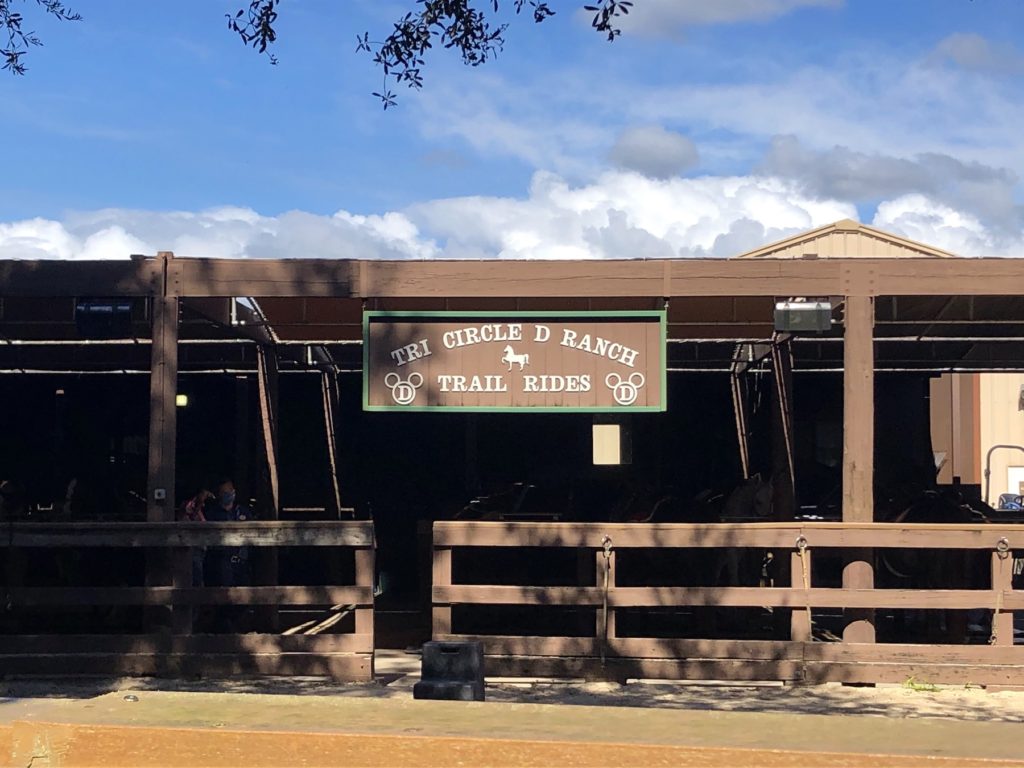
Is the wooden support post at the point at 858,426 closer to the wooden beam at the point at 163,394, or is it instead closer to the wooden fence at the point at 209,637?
the wooden fence at the point at 209,637

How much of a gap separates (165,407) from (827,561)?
7.93 meters

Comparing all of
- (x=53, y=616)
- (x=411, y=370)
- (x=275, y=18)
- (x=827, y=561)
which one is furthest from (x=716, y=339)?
(x=53, y=616)

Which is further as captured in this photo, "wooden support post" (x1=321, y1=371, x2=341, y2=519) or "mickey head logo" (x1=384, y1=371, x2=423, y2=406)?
"wooden support post" (x1=321, y1=371, x2=341, y2=519)

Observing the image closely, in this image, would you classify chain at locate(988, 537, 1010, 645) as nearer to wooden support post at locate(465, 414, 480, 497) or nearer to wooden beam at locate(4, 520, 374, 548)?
wooden beam at locate(4, 520, 374, 548)

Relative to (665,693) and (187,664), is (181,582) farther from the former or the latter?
(665,693)

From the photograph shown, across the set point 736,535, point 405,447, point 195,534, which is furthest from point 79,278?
point 405,447

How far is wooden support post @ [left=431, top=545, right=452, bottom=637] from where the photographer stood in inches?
369

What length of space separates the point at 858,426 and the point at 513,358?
2581 millimetres

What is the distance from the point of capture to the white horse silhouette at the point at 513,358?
9.62 m

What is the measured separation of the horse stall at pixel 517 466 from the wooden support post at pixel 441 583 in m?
0.03

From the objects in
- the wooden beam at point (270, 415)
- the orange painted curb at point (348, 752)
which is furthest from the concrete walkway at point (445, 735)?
the wooden beam at point (270, 415)

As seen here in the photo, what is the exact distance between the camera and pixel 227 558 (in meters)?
11.4

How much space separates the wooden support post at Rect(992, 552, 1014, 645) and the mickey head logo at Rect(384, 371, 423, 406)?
4314mm

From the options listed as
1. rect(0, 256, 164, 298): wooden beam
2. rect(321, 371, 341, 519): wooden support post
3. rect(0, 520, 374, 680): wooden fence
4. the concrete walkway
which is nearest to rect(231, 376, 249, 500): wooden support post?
rect(321, 371, 341, 519): wooden support post
